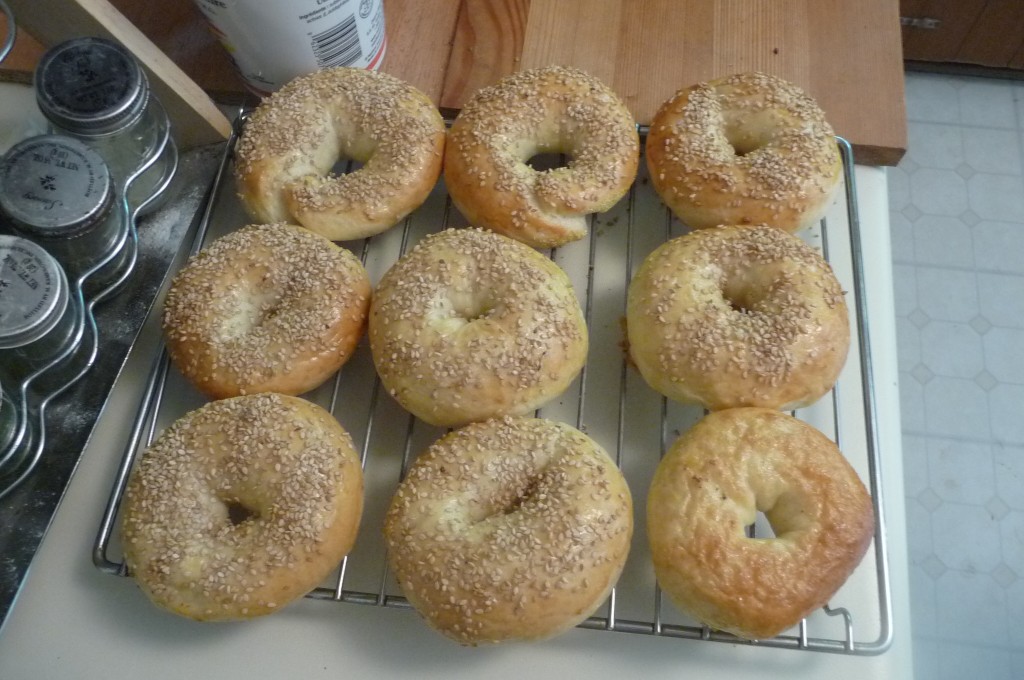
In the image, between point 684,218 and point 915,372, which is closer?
point 684,218

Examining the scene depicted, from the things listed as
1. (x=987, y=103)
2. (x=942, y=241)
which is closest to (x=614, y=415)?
(x=942, y=241)

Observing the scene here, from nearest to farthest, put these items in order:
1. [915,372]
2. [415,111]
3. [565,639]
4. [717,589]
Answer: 1. [717,589]
2. [565,639]
3. [415,111]
4. [915,372]

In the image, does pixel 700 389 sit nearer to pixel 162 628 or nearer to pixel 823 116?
pixel 823 116

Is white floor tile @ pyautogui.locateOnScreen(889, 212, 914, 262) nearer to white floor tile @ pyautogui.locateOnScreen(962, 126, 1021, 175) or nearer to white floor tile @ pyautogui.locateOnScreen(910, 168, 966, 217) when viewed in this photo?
white floor tile @ pyautogui.locateOnScreen(910, 168, 966, 217)

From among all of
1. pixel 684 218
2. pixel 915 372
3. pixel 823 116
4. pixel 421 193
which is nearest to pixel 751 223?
pixel 684 218

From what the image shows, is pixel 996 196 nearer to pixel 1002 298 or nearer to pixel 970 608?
pixel 1002 298

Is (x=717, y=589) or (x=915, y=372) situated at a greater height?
(x=717, y=589)

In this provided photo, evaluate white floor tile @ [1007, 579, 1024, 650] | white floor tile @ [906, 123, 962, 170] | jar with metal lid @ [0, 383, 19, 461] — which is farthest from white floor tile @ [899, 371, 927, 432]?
jar with metal lid @ [0, 383, 19, 461]
